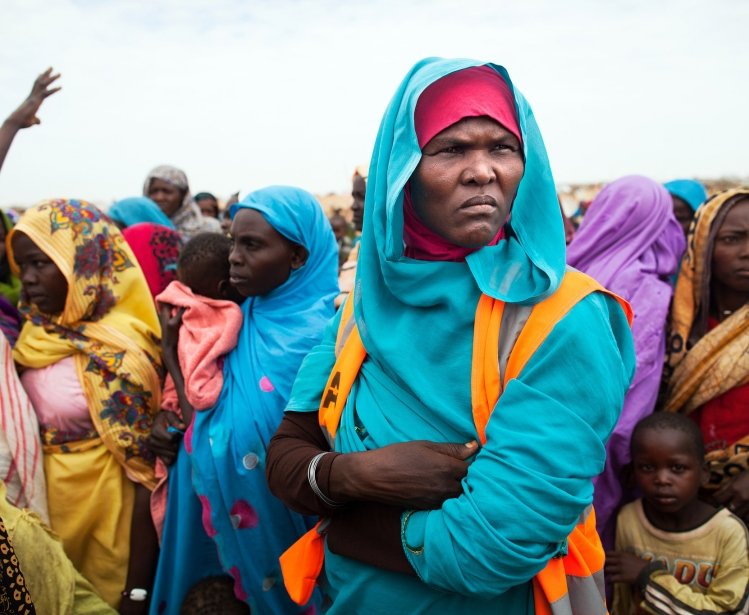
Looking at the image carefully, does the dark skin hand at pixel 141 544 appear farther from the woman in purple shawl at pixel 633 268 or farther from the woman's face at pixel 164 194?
the woman's face at pixel 164 194

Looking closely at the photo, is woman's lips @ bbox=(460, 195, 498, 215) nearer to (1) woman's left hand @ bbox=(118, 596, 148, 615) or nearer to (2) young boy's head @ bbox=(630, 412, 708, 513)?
(2) young boy's head @ bbox=(630, 412, 708, 513)

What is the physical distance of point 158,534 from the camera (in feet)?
9.93

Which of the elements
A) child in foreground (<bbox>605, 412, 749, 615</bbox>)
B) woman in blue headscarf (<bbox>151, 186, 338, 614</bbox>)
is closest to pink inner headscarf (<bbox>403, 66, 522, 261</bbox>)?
woman in blue headscarf (<bbox>151, 186, 338, 614</bbox>)

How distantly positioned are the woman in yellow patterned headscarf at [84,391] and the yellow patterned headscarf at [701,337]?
252 centimetres

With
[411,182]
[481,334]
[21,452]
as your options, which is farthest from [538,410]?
[21,452]

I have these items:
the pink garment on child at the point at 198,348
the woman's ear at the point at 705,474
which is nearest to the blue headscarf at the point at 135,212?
the pink garment on child at the point at 198,348

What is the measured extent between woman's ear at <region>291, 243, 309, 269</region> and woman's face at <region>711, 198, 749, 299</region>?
1910 millimetres

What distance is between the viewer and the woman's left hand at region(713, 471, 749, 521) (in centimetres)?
259

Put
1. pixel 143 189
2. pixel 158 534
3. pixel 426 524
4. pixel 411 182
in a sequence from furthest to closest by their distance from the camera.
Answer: pixel 143 189
pixel 158 534
pixel 411 182
pixel 426 524

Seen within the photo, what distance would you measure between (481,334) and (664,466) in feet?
5.27

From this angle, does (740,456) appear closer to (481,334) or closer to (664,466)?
(664,466)

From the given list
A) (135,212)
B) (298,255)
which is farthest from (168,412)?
(135,212)

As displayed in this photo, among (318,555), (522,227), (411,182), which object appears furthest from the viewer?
(318,555)

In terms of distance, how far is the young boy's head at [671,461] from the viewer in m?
2.58
